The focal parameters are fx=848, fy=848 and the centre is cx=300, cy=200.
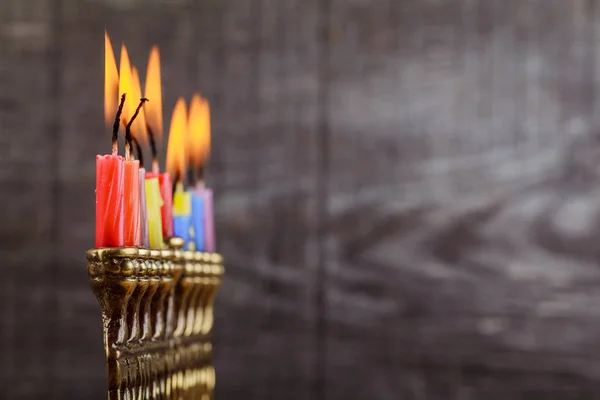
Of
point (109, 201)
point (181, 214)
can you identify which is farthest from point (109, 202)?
point (181, 214)

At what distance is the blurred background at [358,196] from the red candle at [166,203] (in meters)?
0.64

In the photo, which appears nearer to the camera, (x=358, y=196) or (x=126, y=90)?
(x=126, y=90)

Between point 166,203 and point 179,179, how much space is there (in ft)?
0.30

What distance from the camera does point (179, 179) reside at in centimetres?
80

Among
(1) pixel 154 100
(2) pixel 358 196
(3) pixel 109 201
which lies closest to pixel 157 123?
(1) pixel 154 100

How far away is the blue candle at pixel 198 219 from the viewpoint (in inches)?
32.0

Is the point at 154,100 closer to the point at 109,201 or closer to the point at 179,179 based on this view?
the point at 179,179

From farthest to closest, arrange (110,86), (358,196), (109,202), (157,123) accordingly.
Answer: (358,196), (157,123), (110,86), (109,202)

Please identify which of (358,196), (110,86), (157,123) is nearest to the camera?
(110,86)

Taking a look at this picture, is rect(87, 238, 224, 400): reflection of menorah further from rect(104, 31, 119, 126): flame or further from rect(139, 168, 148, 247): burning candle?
rect(104, 31, 119, 126): flame

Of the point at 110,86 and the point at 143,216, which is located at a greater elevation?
the point at 110,86

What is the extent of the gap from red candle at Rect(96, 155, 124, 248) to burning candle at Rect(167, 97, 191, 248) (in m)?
0.22

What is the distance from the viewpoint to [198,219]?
820mm

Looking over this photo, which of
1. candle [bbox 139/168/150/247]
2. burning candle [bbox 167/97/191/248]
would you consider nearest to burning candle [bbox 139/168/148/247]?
candle [bbox 139/168/150/247]
